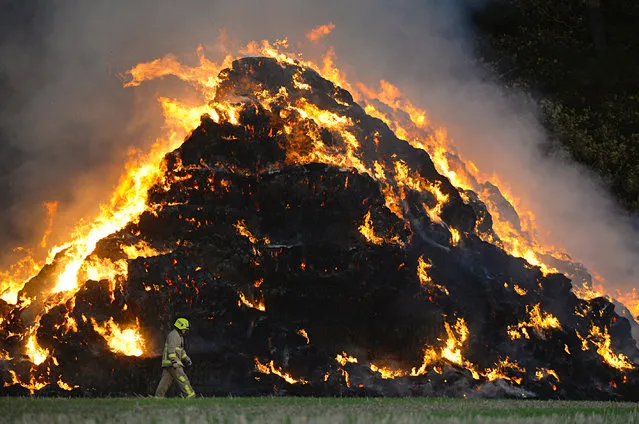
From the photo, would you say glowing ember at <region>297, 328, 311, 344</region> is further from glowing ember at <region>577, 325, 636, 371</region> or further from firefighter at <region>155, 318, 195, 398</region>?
glowing ember at <region>577, 325, 636, 371</region>

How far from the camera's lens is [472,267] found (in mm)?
34281

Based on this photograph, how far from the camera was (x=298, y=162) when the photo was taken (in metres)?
32.5

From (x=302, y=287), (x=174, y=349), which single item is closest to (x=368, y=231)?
(x=302, y=287)

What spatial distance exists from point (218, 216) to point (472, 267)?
1185 cm

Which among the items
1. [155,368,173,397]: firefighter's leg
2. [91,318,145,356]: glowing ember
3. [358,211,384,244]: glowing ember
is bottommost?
[155,368,173,397]: firefighter's leg

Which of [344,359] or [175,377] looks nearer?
[175,377]

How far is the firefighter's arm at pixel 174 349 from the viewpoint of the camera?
1956 cm

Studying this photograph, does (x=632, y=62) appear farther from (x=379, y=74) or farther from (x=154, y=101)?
(x=154, y=101)

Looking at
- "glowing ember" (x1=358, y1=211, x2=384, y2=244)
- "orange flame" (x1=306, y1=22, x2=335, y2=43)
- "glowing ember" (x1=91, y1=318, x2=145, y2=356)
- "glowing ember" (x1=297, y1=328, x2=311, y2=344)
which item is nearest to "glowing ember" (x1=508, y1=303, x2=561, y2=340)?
"glowing ember" (x1=358, y1=211, x2=384, y2=244)

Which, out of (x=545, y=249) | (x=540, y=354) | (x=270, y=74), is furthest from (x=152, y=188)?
(x=545, y=249)

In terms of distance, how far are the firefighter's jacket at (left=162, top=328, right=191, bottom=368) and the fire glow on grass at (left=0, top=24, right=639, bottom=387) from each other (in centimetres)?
913

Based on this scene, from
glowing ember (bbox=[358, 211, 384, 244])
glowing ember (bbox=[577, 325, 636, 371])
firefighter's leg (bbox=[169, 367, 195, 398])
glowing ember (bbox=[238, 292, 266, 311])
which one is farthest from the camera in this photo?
glowing ember (bbox=[577, 325, 636, 371])

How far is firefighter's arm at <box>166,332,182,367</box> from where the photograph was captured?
770 inches

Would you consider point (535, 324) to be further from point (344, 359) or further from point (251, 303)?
point (251, 303)
